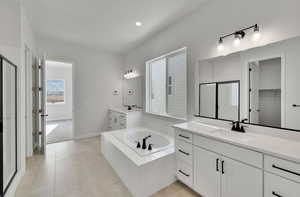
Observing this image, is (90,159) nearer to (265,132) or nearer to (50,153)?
(50,153)

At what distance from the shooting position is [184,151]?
6.25 ft

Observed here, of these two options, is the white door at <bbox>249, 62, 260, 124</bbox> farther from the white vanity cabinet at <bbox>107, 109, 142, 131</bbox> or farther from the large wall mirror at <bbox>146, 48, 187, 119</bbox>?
the white vanity cabinet at <bbox>107, 109, 142, 131</bbox>

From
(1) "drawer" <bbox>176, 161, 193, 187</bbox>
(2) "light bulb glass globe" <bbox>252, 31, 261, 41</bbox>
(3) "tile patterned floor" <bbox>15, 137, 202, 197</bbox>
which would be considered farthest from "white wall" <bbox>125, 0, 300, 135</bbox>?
(3) "tile patterned floor" <bbox>15, 137, 202, 197</bbox>

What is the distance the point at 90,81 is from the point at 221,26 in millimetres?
3635

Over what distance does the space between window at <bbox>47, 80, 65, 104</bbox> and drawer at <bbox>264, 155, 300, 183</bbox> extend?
7824mm

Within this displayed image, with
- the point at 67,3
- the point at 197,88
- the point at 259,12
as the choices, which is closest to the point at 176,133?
the point at 197,88

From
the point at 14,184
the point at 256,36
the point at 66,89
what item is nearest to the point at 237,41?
the point at 256,36

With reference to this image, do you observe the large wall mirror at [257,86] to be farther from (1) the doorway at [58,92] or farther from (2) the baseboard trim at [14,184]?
(1) the doorway at [58,92]

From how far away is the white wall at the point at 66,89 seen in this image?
6.54 m

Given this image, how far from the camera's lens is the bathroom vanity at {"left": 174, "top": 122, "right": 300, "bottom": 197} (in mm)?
1059

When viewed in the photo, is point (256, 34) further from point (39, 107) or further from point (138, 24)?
point (39, 107)

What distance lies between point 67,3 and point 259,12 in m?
2.59

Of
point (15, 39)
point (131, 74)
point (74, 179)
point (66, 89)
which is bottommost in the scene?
point (74, 179)

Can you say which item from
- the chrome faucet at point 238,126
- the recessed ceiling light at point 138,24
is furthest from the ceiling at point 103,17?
the chrome faucet at point 238,126
